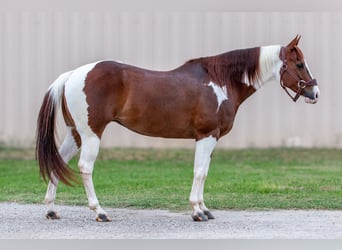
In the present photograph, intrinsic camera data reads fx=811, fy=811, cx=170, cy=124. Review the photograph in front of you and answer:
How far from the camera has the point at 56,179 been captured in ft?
27.9

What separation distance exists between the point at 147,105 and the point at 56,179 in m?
1.24

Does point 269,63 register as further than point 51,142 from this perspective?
Yes

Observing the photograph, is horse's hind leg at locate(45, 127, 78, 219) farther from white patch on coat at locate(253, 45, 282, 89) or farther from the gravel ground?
white patch on coat at locate(253, 45, 282, 89)

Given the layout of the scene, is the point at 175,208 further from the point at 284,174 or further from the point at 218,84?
the point at 284,174

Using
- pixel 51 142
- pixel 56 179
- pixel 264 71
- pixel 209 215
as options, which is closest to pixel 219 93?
pixel 264 71

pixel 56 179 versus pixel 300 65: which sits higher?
pixel 300 65

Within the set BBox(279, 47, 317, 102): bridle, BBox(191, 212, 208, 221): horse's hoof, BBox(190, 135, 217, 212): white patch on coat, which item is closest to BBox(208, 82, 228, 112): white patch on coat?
BBox(190, 135, 217, 212): white patch on coat

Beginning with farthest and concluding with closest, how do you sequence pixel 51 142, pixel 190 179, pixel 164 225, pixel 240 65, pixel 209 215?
pixel 190 179 → pixel 240 65 → pixel 209 215 → pixel 51 142 → pixel 164 225

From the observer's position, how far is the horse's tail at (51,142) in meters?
Answer: 8.27

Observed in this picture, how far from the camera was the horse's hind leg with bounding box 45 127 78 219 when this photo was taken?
8.52m

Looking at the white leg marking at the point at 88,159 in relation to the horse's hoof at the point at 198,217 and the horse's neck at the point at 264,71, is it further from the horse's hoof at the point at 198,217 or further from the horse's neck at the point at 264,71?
the horse's neck at the point at 264,71

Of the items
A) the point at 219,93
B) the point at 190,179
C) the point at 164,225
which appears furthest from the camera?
the point at 190,179

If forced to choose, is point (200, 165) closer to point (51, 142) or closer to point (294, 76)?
point (294, 76)

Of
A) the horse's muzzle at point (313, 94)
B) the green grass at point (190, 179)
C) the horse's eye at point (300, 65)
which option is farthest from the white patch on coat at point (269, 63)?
the green grass at point (190, 179)
